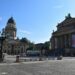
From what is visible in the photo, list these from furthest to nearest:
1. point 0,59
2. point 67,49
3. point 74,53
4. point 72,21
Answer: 1. point 72,21
2. point 67,49
3. point 74,53
4. point 0,59

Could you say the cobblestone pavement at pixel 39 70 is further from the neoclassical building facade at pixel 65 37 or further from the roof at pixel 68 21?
the roof at pixel 68 21

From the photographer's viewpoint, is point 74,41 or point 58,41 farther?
point 58,41

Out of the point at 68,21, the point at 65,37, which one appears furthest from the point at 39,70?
the point at 68,21

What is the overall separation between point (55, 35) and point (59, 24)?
12238 millimetres

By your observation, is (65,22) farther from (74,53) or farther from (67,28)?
(74,53)

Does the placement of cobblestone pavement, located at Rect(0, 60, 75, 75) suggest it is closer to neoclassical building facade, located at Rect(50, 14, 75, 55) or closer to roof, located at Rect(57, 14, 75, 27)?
neoclassical building facade, located at Rect(50, 14, 75, 55)

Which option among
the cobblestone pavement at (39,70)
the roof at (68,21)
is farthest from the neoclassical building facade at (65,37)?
the cobblestone pavement at (39,70)

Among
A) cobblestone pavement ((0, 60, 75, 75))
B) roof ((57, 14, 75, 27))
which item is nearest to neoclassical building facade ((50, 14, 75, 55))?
roof ((57, 14, 75, 27))

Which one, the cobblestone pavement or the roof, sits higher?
the roof

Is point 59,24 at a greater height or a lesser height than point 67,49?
greater

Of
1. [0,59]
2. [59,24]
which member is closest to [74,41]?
[59,24]

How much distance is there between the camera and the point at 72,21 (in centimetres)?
17862

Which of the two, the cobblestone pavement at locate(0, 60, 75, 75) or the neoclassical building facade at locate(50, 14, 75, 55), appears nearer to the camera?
the cobblestone pavement at locate(0, 60, 75, 75)

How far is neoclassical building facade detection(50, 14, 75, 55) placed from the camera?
16211 cm
